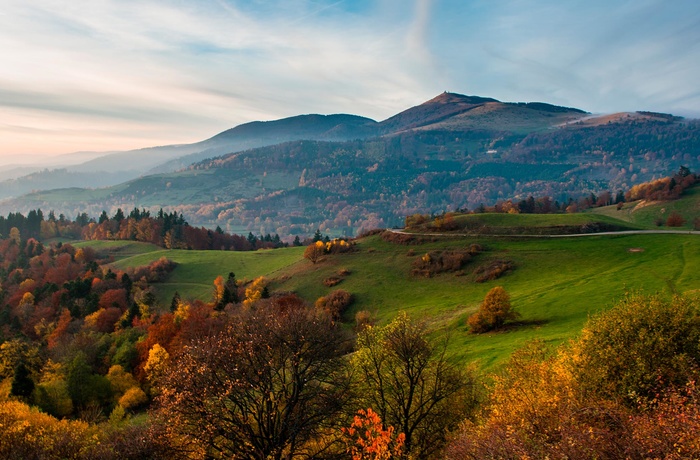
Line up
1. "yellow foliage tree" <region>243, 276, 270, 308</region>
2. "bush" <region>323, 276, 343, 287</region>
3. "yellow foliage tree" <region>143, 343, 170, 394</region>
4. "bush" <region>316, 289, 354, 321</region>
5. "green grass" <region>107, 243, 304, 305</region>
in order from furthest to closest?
"green grass" <region>107, 243, 304, 305</region>, "bush" <region>323, 276, 343, 287</region>, "yellow foliage tree" <region>243, 276, 270, 308</region>, "bush" <region>316, 289, 354, 321</region>, "yellow foliage tree" <region>143, 343, 170, 394</region>

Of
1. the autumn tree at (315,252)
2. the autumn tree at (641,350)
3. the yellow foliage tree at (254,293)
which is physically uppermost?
the autumn tree at (641,350)

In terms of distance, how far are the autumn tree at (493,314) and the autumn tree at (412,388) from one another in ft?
79.9

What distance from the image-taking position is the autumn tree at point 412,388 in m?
28.0

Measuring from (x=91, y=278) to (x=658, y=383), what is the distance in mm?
142424

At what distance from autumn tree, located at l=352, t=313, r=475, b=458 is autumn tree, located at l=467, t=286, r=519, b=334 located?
79.9ft

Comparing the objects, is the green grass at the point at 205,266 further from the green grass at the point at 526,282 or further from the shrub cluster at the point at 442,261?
the shrub cluster at the point at 442,261

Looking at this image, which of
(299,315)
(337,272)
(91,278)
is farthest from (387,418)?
(91,278)

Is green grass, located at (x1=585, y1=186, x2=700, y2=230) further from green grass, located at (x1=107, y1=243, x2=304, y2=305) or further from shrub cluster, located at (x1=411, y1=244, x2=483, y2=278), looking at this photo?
green grass, located at (x1=107, y1=243, x2=304, y2=305)

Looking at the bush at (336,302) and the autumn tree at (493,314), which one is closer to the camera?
A: the autumn tree at (493,314)

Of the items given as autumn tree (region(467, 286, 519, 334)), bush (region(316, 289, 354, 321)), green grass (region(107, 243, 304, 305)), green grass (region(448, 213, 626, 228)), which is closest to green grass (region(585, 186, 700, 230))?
green grass (region(448, 213, 626, 228))

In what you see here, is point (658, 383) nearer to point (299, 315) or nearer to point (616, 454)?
point (616, 454)

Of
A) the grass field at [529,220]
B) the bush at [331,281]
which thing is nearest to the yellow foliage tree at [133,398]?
the bush at [331,281]

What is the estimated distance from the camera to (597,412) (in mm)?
18266

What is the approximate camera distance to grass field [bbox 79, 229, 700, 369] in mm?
50438
